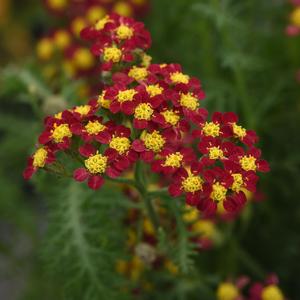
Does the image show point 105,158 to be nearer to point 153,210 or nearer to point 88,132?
point 88,132

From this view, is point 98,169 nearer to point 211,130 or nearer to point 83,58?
point 211,130

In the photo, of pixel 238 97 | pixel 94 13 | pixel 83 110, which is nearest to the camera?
pixel 83 110

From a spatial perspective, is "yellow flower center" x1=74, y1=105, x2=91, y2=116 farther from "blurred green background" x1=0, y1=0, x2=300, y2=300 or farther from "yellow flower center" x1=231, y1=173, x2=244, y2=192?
"blurred green background" x1=0, y1=0, x2=300, y2=300

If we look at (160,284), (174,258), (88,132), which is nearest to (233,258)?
(160,284)

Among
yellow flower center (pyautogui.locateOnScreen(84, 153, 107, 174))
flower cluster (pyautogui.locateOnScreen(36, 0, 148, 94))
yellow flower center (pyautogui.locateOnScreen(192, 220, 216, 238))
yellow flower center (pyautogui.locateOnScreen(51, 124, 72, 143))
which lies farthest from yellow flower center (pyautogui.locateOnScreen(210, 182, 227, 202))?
flower cluster (pyautogui.locateOnScreen(36, 0, 148, 94))

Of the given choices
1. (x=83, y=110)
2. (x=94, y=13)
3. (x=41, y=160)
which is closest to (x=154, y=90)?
(x=83, y=110)

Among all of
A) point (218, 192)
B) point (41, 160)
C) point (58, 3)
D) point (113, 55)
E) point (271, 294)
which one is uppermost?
point (58, 3)
